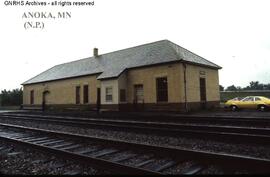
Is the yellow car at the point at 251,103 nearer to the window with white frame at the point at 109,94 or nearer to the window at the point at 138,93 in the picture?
the window at the point at 138,93

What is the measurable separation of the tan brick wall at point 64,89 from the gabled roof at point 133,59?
30.0 inches

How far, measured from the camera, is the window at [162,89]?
19.8 metres

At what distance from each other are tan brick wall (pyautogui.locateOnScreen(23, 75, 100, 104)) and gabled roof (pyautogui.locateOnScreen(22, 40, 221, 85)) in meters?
0.76

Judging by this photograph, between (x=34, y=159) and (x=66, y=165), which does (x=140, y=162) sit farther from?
(x=34, y=159)

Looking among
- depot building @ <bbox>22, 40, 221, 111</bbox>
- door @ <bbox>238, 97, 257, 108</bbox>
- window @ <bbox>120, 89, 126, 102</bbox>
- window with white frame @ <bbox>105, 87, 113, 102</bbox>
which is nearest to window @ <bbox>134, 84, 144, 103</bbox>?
depot building @ <bbox>22, 40, 221, 111</bbox>

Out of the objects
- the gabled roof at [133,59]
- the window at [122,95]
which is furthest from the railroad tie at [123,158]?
the window at [122,95]

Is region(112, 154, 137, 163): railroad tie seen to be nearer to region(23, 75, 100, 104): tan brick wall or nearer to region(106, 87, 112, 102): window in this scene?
region(106, 87, 112, 102): window

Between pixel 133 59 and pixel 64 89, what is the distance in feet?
39.5

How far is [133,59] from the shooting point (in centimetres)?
2380

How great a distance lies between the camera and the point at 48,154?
604 centimetres

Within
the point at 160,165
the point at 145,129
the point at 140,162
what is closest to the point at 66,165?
the point at 140,162

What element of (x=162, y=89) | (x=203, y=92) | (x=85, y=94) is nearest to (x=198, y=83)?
(x=203, y=92)

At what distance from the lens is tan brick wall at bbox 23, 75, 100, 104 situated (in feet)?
84.0

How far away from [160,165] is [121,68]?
62.2ft
